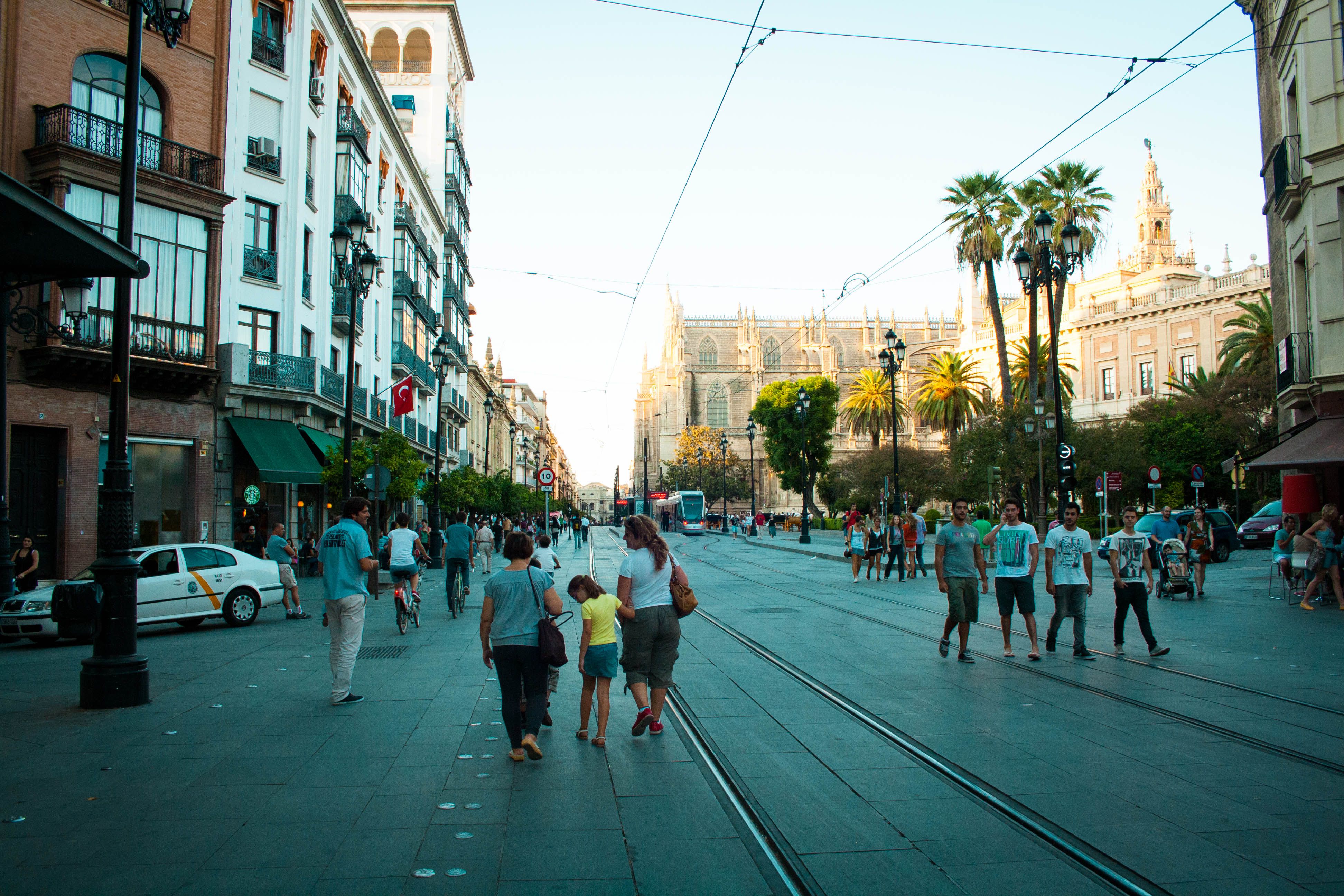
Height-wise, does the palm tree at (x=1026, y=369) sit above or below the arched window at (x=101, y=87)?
below

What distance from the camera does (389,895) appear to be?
13.3 feet

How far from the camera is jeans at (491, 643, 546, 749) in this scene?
633cm

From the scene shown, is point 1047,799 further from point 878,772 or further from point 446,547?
point 446,547

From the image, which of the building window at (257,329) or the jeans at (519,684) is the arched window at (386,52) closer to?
the building window at (257,329)

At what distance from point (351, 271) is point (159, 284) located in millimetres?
5798

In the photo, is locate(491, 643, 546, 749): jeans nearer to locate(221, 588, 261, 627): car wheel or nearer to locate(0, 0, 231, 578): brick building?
locate(221, 588, 261, 627): car wheel

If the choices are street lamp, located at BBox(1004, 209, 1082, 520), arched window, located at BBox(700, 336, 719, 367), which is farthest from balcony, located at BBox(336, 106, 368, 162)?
arched window, located at BBox(700, 336, 719, 367)

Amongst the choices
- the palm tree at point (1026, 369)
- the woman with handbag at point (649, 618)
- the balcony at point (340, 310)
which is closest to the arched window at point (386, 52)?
the balcony at point (340, 310)

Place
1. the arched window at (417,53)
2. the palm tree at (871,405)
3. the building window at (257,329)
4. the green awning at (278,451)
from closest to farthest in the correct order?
the green awning at (278,451), the building window at (257,329), the arched window at (417,53), the palm tree at (871,405)

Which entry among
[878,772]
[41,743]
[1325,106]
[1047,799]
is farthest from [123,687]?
[1325,106]

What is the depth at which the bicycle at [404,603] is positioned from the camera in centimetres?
1348

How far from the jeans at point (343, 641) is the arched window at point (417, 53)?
45.0 meters

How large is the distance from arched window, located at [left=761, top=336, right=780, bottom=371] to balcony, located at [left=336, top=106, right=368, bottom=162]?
80.9 meters

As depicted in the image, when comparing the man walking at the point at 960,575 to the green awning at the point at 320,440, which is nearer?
the man walking at the point at 960,575
